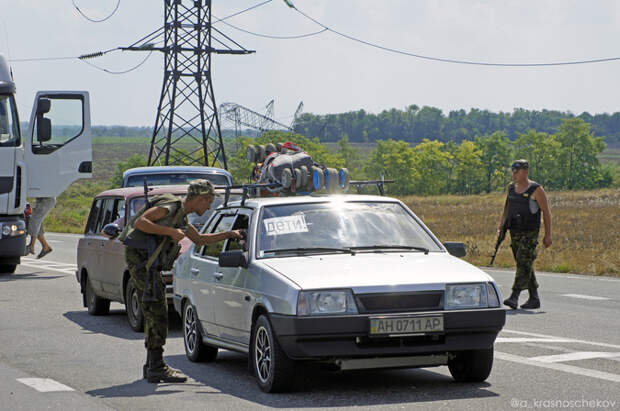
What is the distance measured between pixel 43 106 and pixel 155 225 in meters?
11.8

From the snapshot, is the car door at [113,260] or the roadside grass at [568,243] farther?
the roadside grass at [568,243]

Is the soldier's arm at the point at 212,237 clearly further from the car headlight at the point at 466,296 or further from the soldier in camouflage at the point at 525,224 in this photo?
the soldier in camouflage at the point at 525,224

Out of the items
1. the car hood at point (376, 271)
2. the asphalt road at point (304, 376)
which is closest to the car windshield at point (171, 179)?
the asphalt road at point (304, 376)

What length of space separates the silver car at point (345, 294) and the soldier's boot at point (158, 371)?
0.51m

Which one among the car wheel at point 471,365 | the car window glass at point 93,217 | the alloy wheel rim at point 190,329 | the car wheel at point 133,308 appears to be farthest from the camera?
the car window glass at point 93,217

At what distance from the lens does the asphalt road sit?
752 cm

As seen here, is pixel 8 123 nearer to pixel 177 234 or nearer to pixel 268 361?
pixel 177 234

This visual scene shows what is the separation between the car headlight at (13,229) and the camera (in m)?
20.4

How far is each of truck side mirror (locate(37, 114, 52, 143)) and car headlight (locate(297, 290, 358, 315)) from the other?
13.4 metres

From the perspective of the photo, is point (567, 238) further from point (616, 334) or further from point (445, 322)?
point (445, 322)

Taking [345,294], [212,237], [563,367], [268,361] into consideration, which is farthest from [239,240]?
[563,367]

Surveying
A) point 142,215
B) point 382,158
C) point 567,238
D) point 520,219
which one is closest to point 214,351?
point 142,215

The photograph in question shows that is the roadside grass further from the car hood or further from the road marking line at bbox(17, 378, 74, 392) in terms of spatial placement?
the road marking line at bbox(17, 378, 74, 392)

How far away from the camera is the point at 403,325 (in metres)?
7.46
